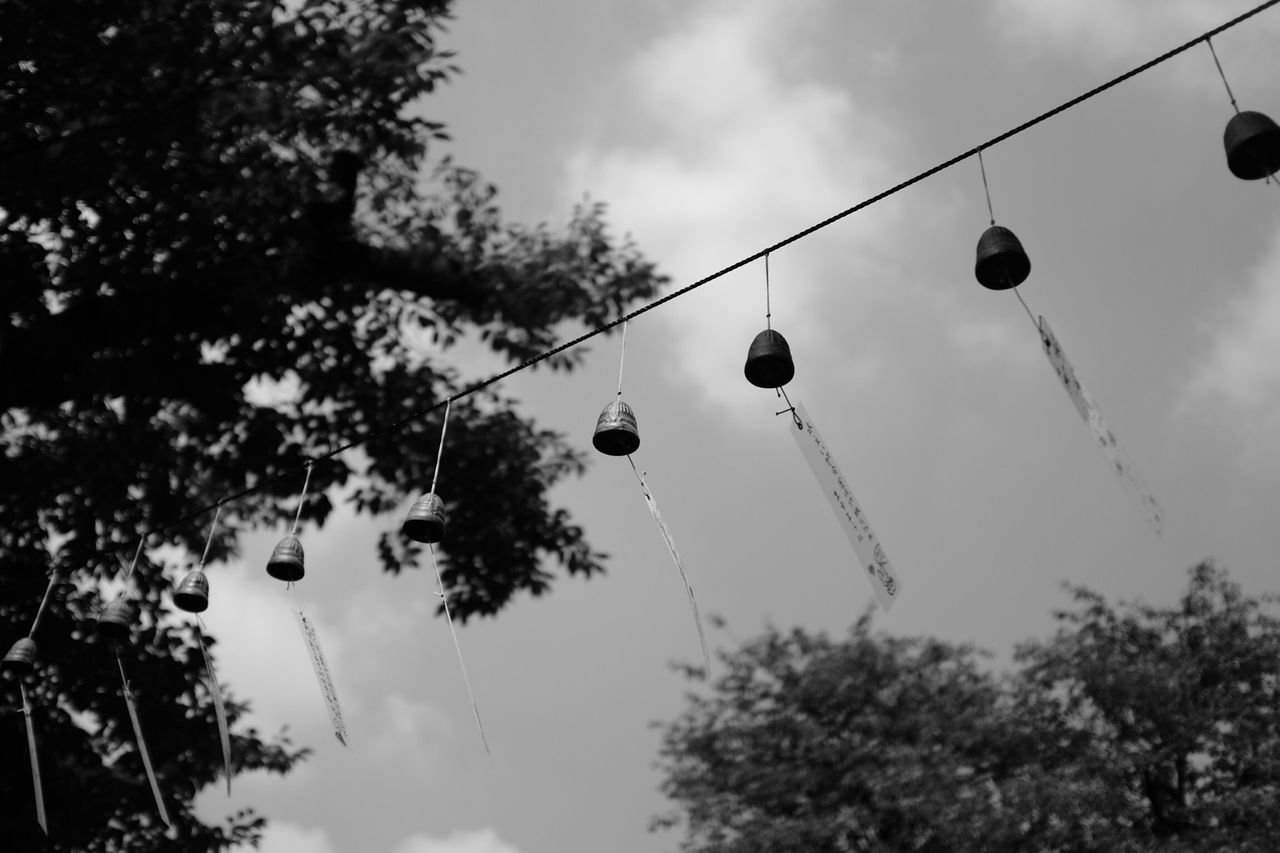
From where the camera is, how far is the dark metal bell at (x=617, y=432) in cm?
522

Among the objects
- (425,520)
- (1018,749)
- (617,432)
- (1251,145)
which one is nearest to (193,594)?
(425,520)

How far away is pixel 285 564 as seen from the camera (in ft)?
20.8

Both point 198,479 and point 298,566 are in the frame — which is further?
point 198,479

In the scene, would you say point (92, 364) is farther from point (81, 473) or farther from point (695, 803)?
point (695, 803)

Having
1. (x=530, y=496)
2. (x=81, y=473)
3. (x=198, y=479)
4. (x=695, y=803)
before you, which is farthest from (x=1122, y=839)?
(x=81, y=473)

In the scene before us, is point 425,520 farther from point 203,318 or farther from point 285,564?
point 203,318

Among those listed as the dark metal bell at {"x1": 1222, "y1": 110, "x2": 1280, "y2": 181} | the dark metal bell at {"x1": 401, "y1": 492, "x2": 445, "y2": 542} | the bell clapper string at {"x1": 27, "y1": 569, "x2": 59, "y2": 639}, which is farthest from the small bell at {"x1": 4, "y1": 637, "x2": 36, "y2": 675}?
the dark metal bell at {"x1": 1222, "y1": 110, "x2": 1280, "y2": 181}

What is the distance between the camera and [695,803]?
19.0m

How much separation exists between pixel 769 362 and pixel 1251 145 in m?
1.95

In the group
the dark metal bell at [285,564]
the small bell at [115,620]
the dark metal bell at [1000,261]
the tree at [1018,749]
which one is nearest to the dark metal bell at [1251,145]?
the dark metal bell at [1000,261]

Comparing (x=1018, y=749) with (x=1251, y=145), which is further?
(x=1018, y=749)

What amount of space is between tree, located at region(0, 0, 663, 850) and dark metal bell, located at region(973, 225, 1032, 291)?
4.40m

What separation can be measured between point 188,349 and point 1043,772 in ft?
44.4

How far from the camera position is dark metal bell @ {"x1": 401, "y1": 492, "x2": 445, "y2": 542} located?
5.70 meters
